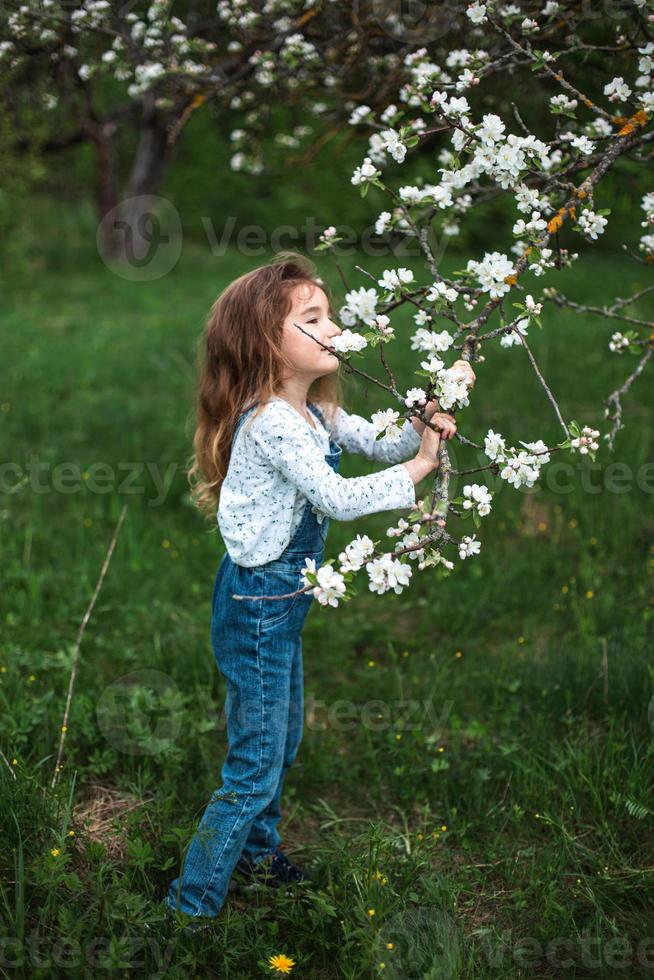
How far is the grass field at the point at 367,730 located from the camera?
7.43 feet

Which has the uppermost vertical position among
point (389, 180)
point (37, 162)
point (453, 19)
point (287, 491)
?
point (453, 19)

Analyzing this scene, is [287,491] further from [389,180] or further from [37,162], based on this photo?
[389,180]

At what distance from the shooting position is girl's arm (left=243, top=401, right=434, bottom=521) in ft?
6.89

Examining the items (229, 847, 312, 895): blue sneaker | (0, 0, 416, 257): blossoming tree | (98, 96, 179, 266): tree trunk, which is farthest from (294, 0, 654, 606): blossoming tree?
(98, 96, 179, 266): tree trunk

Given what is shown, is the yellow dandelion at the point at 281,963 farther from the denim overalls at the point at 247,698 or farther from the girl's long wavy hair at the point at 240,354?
the girl's long wavy hair at the point at 240,354

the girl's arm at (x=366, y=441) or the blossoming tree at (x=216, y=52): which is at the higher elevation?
the blossoming tree at (x=216, y=52)

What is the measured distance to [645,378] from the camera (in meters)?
5.67

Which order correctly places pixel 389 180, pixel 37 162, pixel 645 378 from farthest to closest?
pixel 389 180 < pixel 37 162 < pixel 645 378

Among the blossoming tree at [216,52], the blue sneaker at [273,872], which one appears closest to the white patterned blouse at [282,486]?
the blue sneaker at [273,872]

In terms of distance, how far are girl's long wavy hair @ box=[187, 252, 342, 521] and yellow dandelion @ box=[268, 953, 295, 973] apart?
1252mm

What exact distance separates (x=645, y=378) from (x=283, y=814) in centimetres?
393

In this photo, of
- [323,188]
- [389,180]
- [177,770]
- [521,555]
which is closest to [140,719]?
[177,770]

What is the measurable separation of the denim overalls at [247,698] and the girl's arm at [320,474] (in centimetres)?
15

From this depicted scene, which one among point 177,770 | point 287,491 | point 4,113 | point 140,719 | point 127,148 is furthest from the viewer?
point 127,148
